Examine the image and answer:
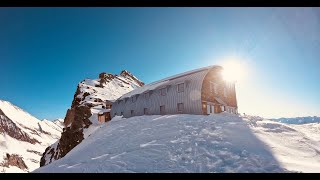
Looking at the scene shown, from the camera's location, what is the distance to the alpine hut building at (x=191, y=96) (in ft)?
112

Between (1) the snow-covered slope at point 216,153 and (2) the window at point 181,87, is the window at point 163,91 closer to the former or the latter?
(2) the window at point 181,87

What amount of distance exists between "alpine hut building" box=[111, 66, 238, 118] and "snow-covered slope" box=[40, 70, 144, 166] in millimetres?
20484

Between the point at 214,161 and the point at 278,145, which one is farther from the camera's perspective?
the point at 278,145

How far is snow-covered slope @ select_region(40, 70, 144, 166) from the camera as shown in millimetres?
61125

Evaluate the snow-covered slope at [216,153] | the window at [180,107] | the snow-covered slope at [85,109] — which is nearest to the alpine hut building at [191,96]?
the window at [180,107]

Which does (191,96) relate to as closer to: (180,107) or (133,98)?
(180,107)

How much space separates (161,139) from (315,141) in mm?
10808

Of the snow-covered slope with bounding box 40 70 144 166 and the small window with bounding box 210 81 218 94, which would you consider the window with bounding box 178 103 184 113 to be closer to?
the small window with bounding box 210 81 218 94

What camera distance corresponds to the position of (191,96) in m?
34.3

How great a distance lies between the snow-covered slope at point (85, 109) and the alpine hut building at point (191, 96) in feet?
67.2

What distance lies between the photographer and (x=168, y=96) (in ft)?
122

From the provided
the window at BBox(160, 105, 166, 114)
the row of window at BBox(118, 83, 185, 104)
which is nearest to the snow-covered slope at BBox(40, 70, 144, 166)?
the row of window at BBox(118, 83, 185, 104)
